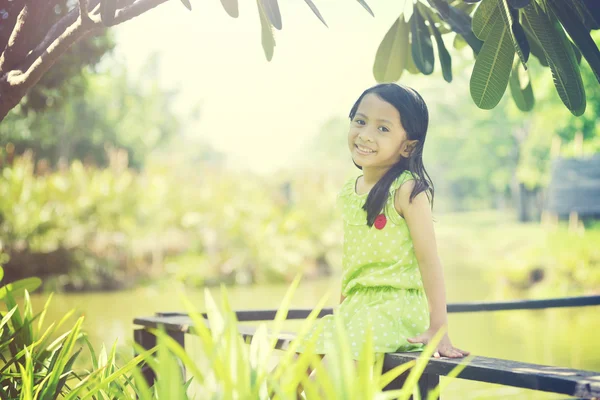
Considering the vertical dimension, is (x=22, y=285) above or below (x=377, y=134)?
below

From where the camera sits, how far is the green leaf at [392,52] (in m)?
2.37

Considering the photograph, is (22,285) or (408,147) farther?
(22,285)

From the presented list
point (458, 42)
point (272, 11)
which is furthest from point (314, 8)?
point (458, 42)

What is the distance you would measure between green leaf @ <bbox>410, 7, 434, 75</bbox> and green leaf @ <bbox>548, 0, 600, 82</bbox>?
2.18 feet

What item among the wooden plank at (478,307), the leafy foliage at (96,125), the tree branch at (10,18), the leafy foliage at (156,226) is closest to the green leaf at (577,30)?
the wooden plank at (478,307)

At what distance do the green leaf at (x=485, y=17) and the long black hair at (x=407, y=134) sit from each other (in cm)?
34

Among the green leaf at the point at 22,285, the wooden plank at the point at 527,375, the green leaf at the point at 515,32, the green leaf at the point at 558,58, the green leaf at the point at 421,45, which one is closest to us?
the wooden plank at the point at 527,375

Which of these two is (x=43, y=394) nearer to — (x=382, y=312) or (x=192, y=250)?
(x=382, y=312)

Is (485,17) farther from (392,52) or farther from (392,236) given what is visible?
(392,52)

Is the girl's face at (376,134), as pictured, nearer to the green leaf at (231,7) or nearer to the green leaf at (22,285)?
the green leaf at (231,7)

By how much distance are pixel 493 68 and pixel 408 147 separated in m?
0.40

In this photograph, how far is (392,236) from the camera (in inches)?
75.7

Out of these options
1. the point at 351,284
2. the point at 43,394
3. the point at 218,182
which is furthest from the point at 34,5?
the point at 218,182

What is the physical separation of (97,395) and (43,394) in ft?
0.48
